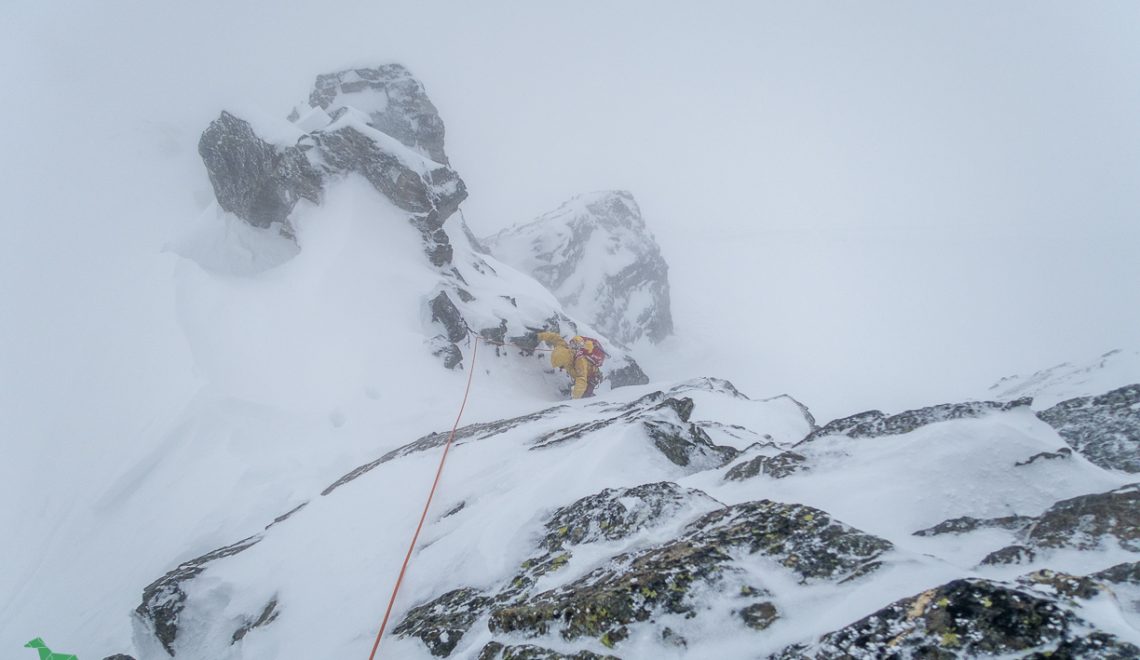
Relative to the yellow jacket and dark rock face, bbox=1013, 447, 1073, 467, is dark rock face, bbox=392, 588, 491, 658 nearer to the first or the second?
dark rock face, bbox=1013, 447, 1073, 467

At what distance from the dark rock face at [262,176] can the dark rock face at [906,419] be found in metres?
24.6

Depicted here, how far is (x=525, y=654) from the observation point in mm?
4277

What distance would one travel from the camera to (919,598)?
3.36 m

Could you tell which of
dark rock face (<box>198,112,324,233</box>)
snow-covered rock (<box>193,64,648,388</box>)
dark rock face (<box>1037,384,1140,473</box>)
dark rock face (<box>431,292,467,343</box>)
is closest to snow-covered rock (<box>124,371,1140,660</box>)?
dark rock face (<box>1037,384,1140,473</box>)

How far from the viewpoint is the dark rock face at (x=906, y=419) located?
7.59m

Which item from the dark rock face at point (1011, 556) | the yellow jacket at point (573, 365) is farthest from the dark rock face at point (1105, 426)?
the yellow jacket at point (573, 365)

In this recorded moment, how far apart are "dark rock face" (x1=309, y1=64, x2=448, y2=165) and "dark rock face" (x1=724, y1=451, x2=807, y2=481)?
1531 inches

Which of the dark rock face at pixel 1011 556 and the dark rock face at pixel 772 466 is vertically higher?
the dark rock face at pixel 1011 556

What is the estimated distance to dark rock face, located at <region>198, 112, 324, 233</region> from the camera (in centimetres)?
2394

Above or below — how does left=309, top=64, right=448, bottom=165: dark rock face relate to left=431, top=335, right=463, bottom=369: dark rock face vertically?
above

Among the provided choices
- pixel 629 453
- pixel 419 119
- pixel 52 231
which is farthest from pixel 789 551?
pixel 419 119

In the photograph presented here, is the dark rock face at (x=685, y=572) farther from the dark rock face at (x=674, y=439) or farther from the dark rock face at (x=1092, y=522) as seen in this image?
the dark rock face at (x=674, y=439)

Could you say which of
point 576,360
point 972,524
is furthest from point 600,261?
point 972,524

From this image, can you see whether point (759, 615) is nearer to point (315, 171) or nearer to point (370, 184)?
point (370, 184)
